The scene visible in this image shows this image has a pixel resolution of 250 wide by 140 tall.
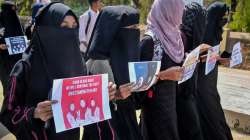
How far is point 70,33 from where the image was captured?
259 cm

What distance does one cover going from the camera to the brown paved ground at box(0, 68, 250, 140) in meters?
5.80

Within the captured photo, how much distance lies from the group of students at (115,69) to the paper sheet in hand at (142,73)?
74 millimetres

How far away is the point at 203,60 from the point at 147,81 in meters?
1.73

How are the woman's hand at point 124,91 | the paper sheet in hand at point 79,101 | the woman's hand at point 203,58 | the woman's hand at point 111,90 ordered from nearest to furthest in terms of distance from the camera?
1. the paper sheet in hand at point 79,101
2. the woman's hand at point 111,90
3. the woman's hand at point 124,91
4. the woman's hand at point 203,58

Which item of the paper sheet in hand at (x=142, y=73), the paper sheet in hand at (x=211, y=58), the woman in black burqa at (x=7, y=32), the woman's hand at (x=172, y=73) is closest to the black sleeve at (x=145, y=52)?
the woman's hand at (x=172, y=73)

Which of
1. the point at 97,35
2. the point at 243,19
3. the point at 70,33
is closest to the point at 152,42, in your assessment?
the point at 97,35

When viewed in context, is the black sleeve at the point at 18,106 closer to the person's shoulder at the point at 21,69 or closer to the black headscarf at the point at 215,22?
the person's shoulder at the point at 21,69

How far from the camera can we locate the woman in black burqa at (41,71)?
8.24 feet

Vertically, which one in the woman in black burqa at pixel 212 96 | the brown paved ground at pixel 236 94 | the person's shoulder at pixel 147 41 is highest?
the person's shoulder at pixel 147 41

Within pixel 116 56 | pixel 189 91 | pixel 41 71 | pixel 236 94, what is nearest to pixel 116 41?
pixel 116 56

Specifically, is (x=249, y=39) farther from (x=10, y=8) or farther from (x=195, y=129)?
(x=195, y=129)

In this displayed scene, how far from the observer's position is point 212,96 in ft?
15.2

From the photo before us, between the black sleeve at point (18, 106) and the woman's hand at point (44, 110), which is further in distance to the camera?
the black sleeve at point (18, 106)

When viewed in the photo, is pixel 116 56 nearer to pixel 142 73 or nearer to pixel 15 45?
pixel 142 73
